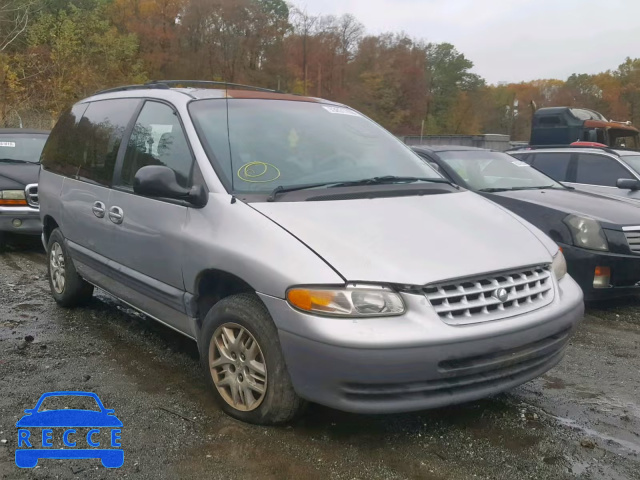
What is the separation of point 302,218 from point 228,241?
1.31 feet

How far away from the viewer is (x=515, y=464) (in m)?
2.95

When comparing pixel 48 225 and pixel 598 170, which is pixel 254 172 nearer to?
pixel 48 225

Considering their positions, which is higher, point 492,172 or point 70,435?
point 492,172

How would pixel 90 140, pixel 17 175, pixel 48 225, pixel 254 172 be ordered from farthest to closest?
pixel 17 175
pixel 48 225
pixel 90 140
pixel 254 172

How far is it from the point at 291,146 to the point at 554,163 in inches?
243

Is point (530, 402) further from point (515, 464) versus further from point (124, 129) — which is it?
point (124, 129)

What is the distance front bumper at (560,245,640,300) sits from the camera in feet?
17.7

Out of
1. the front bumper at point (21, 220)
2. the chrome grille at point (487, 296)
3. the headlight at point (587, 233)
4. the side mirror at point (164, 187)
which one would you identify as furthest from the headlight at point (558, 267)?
the front bumper at point (21, 220)

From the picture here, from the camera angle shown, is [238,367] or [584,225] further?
[584,225]

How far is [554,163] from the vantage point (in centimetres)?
895

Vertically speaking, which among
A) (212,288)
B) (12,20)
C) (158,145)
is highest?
(12,20)

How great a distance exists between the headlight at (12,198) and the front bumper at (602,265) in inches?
253

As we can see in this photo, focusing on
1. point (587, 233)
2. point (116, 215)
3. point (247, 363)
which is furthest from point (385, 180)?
point (587, 233)

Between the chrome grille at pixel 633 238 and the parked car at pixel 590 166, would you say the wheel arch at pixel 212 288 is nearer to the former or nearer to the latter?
the chrome grille at pixel 633 238
